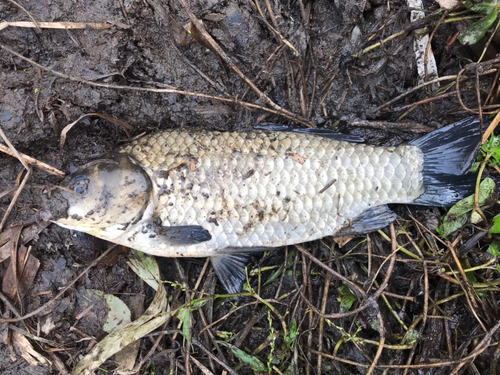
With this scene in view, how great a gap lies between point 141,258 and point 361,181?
5.86 ft

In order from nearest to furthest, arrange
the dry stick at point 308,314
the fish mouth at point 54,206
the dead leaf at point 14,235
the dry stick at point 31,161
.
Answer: the fish mouth at point 54,206 < the dry stick at point 31,161 < the dry stick at point 308,314 < the dead leaf at point 14,235

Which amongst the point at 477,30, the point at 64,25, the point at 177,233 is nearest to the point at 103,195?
the point at 177,233

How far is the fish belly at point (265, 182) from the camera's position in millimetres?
2539

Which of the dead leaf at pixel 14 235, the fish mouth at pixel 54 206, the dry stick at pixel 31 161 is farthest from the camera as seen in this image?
the dead leaf at pixel 14 235

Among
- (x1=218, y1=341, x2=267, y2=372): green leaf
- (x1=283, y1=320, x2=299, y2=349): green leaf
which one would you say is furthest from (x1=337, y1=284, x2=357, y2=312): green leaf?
(x1=218, y1=341, x2=267, y2=372): green leaf

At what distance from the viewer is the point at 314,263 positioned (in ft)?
9.25

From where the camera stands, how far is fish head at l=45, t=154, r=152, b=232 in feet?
8.05

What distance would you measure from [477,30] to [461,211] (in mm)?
1280

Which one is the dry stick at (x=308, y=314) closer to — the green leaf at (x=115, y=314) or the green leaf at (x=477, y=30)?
the green leaf at (x=115, y=314)

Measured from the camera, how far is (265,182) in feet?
8.36

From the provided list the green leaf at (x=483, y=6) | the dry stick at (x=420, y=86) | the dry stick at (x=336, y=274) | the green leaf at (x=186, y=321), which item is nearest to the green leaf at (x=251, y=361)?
the green leaf at (x=186, y=321)

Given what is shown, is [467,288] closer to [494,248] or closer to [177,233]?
[494,248]

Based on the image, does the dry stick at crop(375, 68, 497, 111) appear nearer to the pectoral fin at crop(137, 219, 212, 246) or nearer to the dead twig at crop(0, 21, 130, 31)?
the pectoral fin at crop(137, 219, 212, 246)

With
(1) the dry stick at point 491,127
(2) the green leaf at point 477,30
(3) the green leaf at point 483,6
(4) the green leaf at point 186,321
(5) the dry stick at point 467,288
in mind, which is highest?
A: (3) the green leaf at point 483,6
